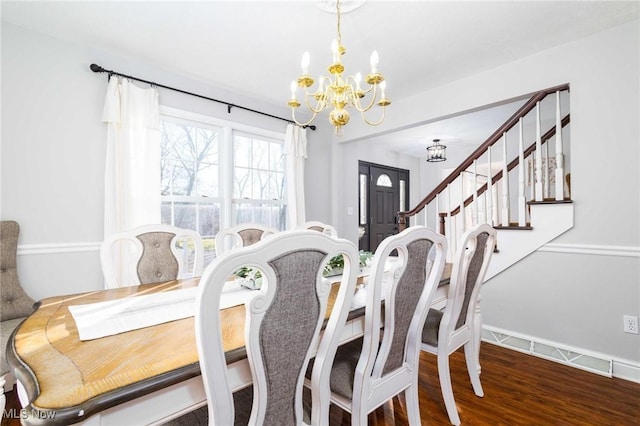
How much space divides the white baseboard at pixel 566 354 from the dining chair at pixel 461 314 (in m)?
0.93

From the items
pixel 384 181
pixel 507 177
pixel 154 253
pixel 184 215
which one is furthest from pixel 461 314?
pixel 384 181

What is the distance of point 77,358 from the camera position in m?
0.82

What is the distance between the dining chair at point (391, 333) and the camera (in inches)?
45.8

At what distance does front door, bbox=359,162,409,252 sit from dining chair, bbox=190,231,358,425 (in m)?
4.19

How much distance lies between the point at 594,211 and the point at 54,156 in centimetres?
396

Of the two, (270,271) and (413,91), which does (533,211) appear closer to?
(413,91)

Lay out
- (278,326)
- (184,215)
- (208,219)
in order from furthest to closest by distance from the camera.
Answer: (208,219)
(184,215)
(278,326)

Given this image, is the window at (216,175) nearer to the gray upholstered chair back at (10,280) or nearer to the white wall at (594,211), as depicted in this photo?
the gray upholstered chair back at (10,280)

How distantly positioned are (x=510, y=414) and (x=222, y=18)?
9.68ft

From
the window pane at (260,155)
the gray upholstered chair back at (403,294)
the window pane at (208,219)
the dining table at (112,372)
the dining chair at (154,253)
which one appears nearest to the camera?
the dining table at (112,372)

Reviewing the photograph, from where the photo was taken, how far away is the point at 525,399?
1.79 metres

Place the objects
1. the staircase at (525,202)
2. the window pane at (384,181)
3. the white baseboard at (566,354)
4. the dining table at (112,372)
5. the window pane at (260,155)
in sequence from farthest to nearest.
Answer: the window pane at (384,181) < the window pane at (260,155) < the staircase at (525,202) < the white baseboard at (566,354) < the dining table at (112,372)

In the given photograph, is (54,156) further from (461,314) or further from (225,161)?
(461,314)

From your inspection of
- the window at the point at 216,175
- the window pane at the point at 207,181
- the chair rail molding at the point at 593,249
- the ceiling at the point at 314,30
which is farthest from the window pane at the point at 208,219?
the chair rail molding at the point at 593,249
